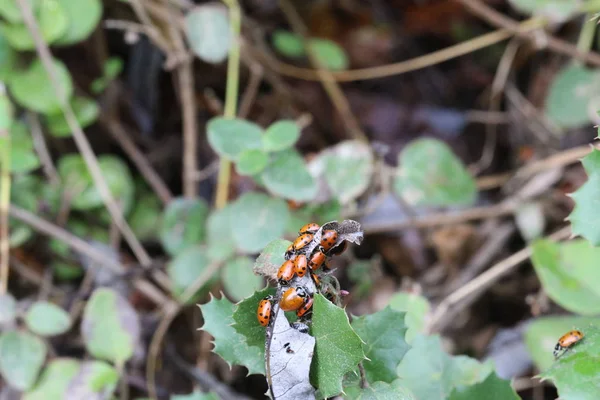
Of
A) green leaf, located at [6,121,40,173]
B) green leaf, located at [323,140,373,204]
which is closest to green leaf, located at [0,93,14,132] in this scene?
green leaf, located at [6,121,40,173]

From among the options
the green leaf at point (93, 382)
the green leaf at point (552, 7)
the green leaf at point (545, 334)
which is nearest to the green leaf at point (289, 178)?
the green leaf at point (93, 382)

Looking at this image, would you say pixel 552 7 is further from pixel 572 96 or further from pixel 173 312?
pixel 173 312

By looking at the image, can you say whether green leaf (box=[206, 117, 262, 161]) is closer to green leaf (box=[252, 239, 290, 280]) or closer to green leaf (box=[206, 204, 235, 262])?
green leaf (box=[206, 204, 235, 262])

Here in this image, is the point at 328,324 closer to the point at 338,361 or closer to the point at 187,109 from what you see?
the point at 338,361

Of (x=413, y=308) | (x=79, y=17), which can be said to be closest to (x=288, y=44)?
(x=79, y=17)

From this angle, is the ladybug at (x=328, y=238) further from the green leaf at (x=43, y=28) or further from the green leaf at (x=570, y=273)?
the green leaf at (x=43, y=28)

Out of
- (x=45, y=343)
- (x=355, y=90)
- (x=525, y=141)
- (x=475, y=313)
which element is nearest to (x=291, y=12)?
(x=355, y=90)
